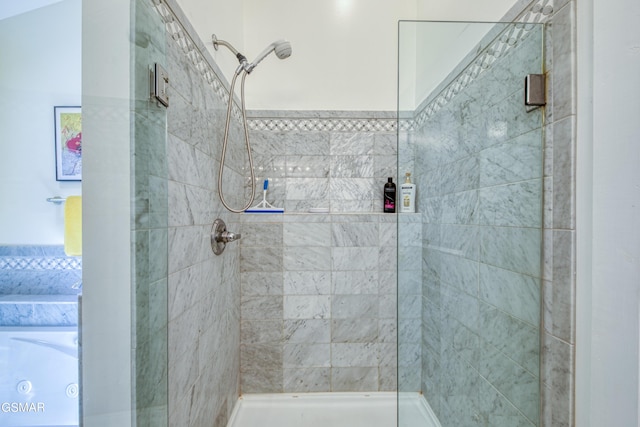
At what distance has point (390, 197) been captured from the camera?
173 centimetres

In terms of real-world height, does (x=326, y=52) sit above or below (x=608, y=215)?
above

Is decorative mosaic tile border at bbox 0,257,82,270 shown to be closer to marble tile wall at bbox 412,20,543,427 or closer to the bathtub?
the bathtub

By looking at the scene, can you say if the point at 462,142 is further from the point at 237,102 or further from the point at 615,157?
the point at 237,102

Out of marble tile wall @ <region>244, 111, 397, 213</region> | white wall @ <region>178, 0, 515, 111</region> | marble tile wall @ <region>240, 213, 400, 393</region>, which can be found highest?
white wall @ <region>178, 0, 515, 111</region>

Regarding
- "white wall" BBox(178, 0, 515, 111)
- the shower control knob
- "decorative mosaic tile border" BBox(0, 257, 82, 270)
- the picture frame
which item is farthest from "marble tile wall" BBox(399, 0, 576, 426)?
"decorative mosaic tile border" BBox(0, 257, 82, 270)

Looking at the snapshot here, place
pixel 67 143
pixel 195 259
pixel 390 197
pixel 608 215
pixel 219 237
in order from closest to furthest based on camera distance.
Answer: pixel 608 215
pixel 67 143
pixel 195 259
pixel 219 237
pixel 390 197

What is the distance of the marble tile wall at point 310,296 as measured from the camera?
163cm

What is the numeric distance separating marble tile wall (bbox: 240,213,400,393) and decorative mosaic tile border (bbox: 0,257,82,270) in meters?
0.89

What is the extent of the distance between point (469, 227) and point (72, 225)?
1274mm

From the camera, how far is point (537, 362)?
2.63 ft

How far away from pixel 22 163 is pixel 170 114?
37 centimetres

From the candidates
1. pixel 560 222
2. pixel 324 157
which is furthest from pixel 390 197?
pixel 560 222

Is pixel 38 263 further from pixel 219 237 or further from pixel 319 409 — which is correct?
pixel 319 409

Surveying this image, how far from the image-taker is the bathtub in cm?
68
